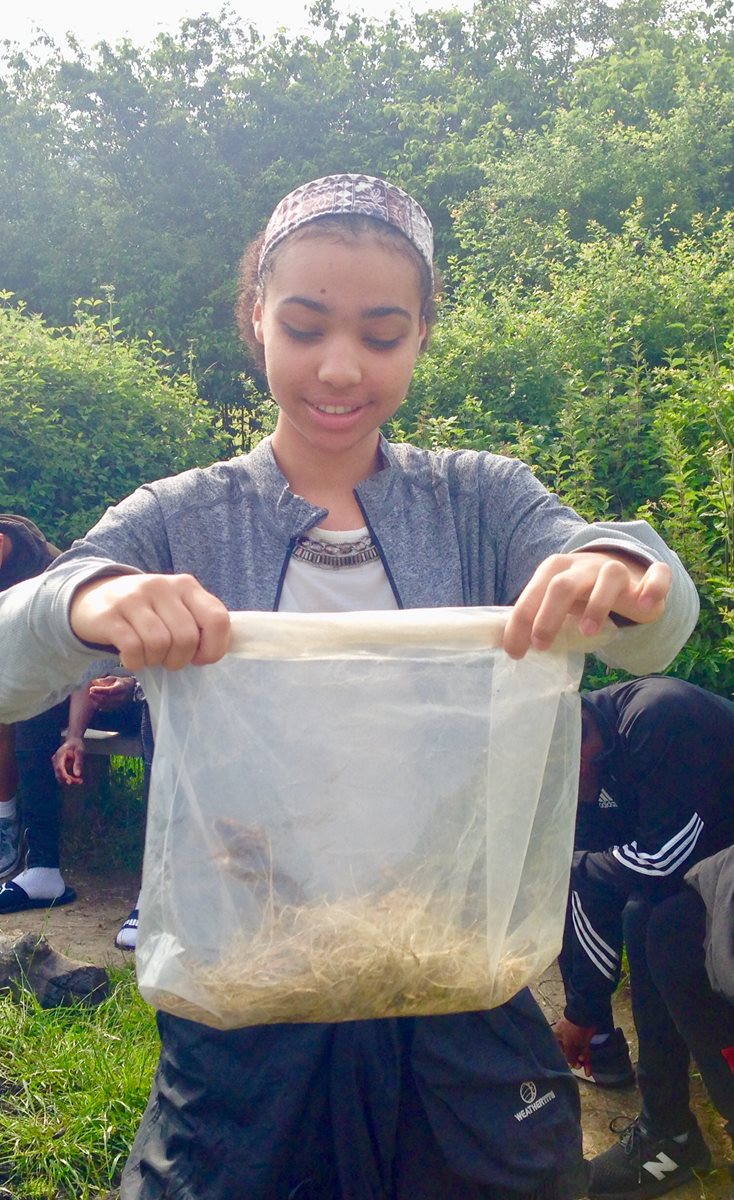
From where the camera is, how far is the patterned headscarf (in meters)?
1.51

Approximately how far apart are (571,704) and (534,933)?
27 centimetres

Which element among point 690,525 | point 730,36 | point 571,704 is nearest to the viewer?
point 571,704

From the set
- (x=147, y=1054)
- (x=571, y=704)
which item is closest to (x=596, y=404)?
(x=147, y=1054)

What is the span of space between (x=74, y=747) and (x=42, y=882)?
1.69 feet

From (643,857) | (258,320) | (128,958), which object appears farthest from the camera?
(128,958)

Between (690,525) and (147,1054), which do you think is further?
(690,525)

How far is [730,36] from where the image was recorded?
15.9 meters

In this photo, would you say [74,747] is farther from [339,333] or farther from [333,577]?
[339,333]

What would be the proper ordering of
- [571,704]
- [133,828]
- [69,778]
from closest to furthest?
[571,704], [69,778], [133,828]

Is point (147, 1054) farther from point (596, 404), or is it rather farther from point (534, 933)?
point (596, 404)

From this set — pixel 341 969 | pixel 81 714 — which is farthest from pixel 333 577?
pixel 81 714

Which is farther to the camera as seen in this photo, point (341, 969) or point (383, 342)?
point (383, 342)

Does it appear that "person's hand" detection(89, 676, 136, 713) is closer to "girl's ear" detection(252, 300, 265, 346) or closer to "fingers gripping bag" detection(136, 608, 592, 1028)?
"girl's ear" detection(252, 300, 265, 346)

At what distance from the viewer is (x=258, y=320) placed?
68.2 inches
